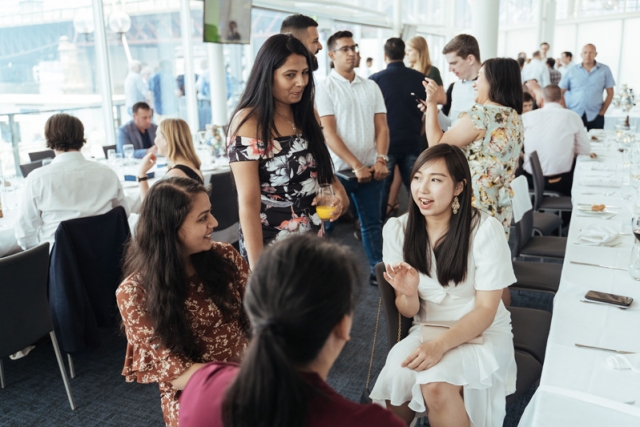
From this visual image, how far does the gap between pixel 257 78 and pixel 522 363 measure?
1.33 metres

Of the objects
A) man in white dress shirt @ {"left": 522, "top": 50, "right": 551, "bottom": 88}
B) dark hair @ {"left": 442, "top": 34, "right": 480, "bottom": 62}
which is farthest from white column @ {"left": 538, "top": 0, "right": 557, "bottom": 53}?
dark hair @ {"left": 442, "top": 34, "right": 480, "bottom": 62}

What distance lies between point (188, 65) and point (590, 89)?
17.7ft

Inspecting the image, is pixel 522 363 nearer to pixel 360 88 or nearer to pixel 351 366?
pixel 351 366

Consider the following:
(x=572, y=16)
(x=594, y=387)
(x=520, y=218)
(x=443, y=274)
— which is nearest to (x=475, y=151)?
(x=520, y=218)

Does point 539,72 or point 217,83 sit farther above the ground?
point 539,72

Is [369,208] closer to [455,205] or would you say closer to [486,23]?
[455,205]

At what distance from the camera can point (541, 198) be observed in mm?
4391

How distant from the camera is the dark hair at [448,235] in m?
1.93

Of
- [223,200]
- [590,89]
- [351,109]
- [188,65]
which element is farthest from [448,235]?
[590,89]

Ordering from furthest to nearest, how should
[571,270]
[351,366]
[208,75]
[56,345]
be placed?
[208,75]
[351,366]
[56,345]
[571,270]

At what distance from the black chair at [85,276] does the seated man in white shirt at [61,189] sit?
0.82 feet

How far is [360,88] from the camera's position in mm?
3451

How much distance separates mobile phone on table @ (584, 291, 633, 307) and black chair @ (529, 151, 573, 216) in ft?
7.89

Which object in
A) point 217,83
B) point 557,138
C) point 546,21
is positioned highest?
point 546,21
